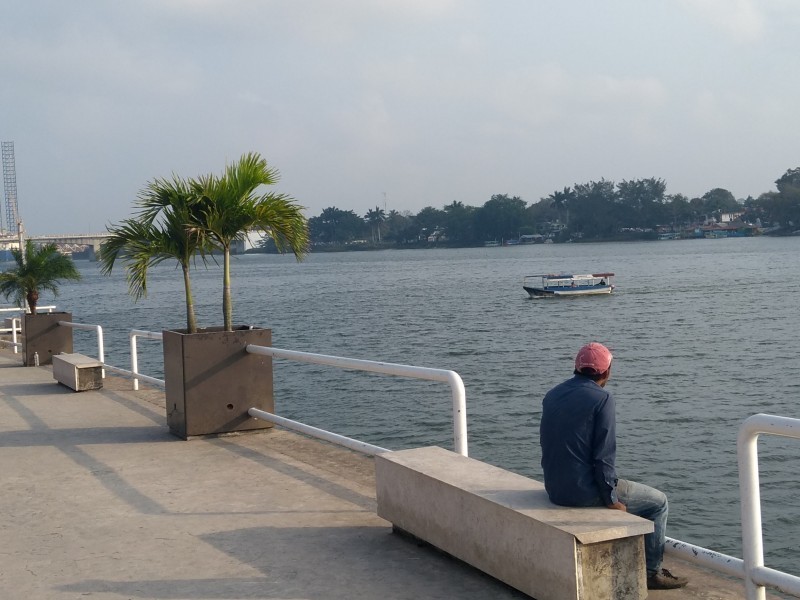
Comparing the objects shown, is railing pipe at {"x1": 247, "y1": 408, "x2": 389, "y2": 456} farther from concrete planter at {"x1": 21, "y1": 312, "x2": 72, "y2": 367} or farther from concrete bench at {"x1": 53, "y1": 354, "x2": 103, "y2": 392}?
concrete planter at {"x1": 21, "y1": 312, "x2": 72, "y2": 367}

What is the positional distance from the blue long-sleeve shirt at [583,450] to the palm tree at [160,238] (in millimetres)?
5544

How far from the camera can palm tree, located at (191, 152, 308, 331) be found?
9445mm

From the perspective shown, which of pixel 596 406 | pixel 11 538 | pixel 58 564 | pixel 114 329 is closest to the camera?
pixel 596 406

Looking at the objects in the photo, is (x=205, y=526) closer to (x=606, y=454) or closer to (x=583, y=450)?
(x=583, y=450)

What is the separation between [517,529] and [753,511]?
1.05 m

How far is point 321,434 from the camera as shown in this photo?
7707 mm

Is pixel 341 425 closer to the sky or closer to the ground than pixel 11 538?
closer to the ground

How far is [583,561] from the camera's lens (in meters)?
4.17

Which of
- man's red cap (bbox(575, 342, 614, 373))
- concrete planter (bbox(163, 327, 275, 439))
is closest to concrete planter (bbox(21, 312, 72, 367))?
concrete planter (bbox(163, 327, 275, 439))

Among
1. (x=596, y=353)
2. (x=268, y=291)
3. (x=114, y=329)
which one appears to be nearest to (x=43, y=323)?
(x=596, y=353)

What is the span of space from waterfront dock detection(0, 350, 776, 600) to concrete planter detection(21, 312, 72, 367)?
6.77 metres

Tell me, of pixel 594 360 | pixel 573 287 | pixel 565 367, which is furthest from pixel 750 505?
pixel 573 287

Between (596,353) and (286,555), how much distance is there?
208cm

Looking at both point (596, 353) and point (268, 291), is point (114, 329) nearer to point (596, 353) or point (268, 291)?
point (268, 291)
